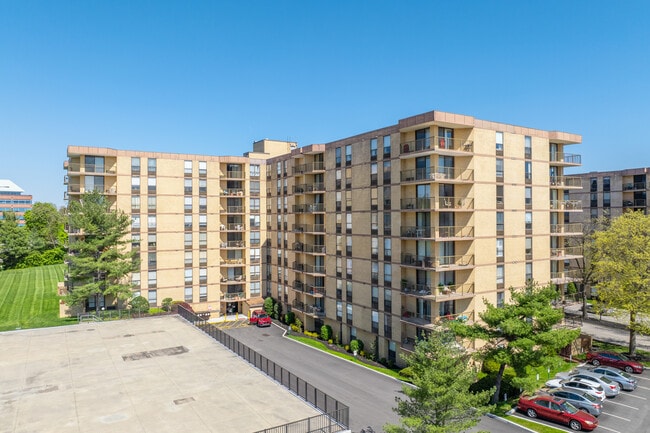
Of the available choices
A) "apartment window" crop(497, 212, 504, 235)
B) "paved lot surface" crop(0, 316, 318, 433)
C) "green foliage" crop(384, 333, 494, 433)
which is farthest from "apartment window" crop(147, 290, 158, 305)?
"green foliage" crop(384, 333, 494, 433)

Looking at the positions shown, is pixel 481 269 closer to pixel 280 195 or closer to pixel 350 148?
pixel 350 148

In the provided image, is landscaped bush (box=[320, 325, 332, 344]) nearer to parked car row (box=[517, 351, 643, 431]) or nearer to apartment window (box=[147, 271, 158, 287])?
parked car row (box=[517, 351, 643, 431])

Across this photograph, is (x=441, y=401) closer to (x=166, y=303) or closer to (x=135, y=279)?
(x=166, y=303)

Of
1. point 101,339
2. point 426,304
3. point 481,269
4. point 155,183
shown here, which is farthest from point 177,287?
point 481,269

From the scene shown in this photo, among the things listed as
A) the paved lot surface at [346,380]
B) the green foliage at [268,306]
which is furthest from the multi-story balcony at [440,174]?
the green foliage at [268,306]

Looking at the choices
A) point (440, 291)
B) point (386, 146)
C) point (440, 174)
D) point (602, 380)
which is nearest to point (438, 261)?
point (440, 291)

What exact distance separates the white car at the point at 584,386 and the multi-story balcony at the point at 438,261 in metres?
11.4

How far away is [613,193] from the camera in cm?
6888

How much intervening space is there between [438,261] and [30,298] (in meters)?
59.7

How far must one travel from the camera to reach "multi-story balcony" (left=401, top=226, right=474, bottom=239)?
36812 mm

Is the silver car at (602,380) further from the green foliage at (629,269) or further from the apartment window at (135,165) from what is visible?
the apartment window at (135,165)

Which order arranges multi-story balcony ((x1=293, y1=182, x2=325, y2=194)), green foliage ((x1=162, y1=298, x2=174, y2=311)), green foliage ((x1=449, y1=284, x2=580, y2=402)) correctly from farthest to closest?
1. green foliage ((x1=162, y1=298, x2=174, y2=311))
2. multi-story balcony ((x1=293, y1=182, x2=325, y2=194))
3. green foliage ((x1=449, y1=284, x2=580, y2=402))

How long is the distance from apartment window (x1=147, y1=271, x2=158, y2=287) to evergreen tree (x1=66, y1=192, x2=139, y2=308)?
13.2ft

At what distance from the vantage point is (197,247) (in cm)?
5841
